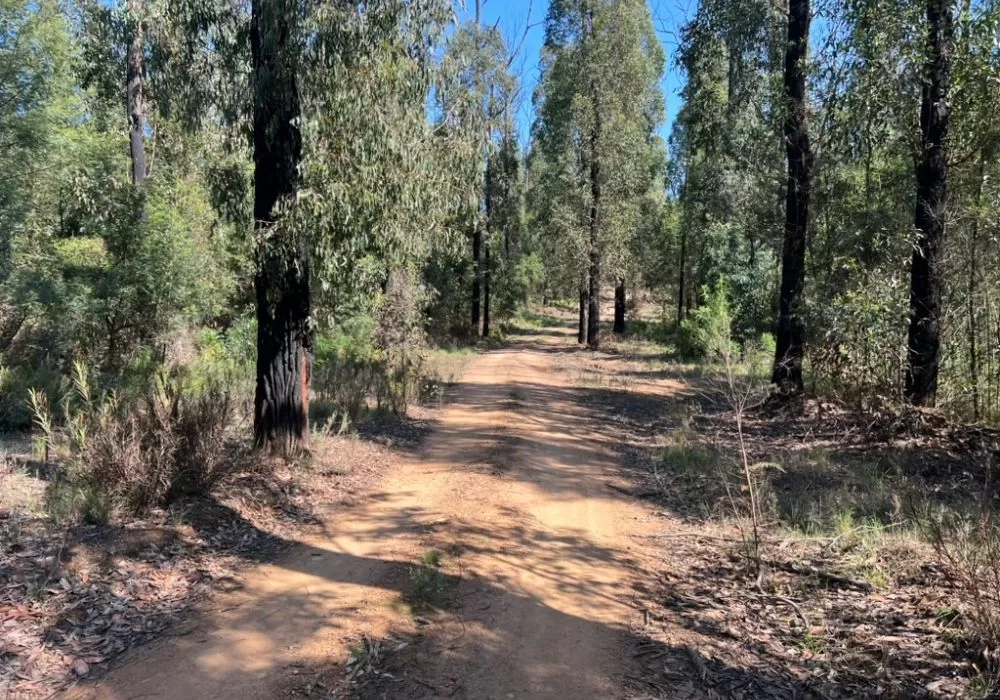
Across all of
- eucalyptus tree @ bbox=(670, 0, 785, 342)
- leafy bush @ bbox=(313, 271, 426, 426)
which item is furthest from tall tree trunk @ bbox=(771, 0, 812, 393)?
leafy bush @ bbox=(313, 271, 426, 426)

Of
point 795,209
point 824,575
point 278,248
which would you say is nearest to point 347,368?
point 278,248

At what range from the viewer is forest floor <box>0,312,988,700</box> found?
12.6 feet

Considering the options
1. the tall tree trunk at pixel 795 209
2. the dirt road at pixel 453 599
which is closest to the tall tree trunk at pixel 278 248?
the dirt road at pixel 453 599

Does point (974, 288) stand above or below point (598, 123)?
below

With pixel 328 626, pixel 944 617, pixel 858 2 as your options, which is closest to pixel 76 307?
pixel 328 626

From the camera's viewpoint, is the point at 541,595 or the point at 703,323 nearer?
the point at 541,595

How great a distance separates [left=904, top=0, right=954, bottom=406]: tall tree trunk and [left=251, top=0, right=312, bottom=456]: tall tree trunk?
352 inches

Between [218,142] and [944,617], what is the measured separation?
36.0 feet

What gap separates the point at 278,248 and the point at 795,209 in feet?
36.0

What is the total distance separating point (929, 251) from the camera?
33.1ft

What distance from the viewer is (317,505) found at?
7223mm

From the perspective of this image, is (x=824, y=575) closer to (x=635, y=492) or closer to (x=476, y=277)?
(x=635, y=492)

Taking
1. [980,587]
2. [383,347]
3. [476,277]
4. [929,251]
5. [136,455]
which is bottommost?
[980,587]

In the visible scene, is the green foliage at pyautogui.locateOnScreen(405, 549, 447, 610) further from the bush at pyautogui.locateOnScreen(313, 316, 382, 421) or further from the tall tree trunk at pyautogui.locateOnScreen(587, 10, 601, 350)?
the tall tree trunk at pyautogui.locateOnScreen(587, 10, 601, 350)
